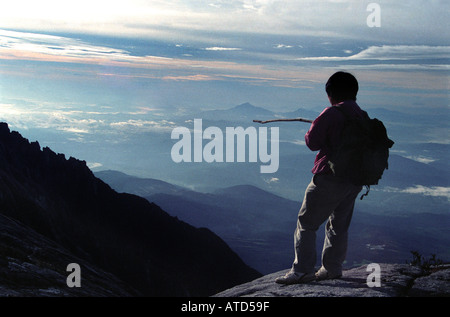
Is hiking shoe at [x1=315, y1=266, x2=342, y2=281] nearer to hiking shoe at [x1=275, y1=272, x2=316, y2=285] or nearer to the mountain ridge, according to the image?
hiking shoe at [x1=275, y1=272, x2=316, y2=285]

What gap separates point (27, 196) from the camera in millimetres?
47312

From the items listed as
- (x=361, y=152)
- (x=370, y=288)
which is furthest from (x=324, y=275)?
(x=361, y=152)

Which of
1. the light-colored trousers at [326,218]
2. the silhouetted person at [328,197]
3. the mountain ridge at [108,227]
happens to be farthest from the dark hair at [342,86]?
the mountain ridge at [108,227]

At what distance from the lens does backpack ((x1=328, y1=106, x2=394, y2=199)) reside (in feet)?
24.2

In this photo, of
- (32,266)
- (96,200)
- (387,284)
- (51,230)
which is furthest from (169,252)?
(387,284)

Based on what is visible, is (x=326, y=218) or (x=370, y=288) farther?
(x=326, y=218)

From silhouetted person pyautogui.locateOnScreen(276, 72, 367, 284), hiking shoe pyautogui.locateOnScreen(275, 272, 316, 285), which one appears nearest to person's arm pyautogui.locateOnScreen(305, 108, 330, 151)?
silhouetted person pyautogui.locateOnScreen(276, 72, 367, 284)

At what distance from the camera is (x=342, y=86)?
782 centimetres

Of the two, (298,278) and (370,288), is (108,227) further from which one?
(370,288)

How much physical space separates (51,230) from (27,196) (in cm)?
460

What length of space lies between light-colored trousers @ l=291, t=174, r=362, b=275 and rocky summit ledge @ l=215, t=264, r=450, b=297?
414 mm

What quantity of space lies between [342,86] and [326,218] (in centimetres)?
245

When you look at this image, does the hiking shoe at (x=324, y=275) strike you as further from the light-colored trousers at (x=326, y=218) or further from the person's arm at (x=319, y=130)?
the person's arm at (x=319, y=130)
